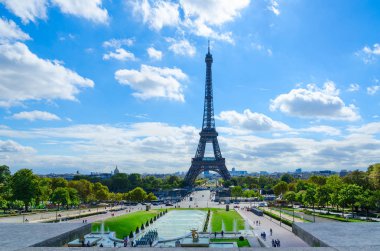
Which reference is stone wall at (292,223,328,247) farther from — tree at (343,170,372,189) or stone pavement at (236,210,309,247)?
tree at (343,170,372,189)

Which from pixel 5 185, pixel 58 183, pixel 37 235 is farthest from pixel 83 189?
pixel 37 235

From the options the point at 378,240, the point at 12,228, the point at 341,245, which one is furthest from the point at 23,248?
the point at 378,240

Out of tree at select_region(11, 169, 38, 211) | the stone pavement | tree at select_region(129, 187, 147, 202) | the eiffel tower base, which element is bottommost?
the stone pavement

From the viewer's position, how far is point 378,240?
18922mm

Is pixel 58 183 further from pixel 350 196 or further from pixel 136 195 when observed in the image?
pixel 350 196

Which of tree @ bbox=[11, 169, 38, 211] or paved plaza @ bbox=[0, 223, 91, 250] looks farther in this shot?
tree @ bbox=[11, 169, 38, 211]

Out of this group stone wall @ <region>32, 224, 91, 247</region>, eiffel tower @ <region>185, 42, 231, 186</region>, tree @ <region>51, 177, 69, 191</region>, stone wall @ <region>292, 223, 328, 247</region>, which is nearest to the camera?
stone wall @ <region>292, 223, 328, 247</region>

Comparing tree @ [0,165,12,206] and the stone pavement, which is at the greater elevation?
tree @ [0,165,12,206]

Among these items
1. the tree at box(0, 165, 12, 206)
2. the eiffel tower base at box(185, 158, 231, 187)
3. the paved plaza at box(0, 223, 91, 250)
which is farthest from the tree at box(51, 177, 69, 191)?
the paved plaza at box(0, 223, 91, 250)

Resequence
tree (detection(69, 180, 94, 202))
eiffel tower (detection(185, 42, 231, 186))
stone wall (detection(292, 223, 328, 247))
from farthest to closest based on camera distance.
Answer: eiffel tower (detection(185, 42, 231, 186)), tree (detection(69, 180, 94, 202)), stone wall (detection(292, 223, 328, 247))

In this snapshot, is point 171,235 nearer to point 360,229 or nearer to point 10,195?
point 360,229

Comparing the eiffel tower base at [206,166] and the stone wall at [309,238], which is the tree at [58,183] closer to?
the eiffel tower base at [206,166]

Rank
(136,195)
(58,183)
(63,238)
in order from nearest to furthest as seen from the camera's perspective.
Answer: (63,238) < (58,183) < (136,195)

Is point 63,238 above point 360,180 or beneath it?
beneath
